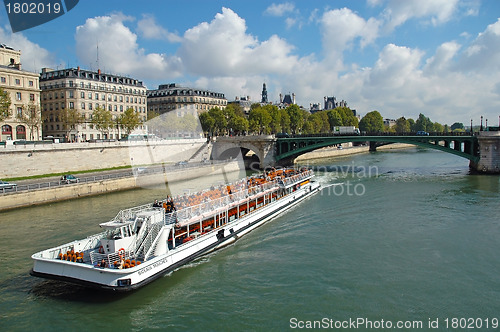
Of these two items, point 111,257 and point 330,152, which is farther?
point 330,152

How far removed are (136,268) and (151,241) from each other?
1.78m

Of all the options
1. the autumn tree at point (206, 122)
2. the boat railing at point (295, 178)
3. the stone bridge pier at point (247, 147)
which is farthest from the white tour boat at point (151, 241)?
the autumn tree at point (206, 122)

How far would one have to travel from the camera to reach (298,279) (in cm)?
1627

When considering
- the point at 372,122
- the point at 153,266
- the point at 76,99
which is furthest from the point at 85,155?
the point at 372,122

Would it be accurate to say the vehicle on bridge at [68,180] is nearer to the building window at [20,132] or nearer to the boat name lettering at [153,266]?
the building window at [20,132]

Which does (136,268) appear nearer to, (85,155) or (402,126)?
(85,155)

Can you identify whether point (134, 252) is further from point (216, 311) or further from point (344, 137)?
point (344, 137)

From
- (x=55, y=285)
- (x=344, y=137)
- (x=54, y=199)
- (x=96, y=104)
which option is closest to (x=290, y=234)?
(x=55, y=285)

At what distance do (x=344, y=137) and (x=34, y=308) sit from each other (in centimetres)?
4593

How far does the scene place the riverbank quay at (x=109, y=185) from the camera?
2962cm

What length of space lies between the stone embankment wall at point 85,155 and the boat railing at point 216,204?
24.5 m

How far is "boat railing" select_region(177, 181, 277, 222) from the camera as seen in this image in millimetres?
19234

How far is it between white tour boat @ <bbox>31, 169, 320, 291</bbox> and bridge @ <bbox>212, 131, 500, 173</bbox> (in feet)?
106

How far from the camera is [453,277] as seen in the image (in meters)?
16.3
